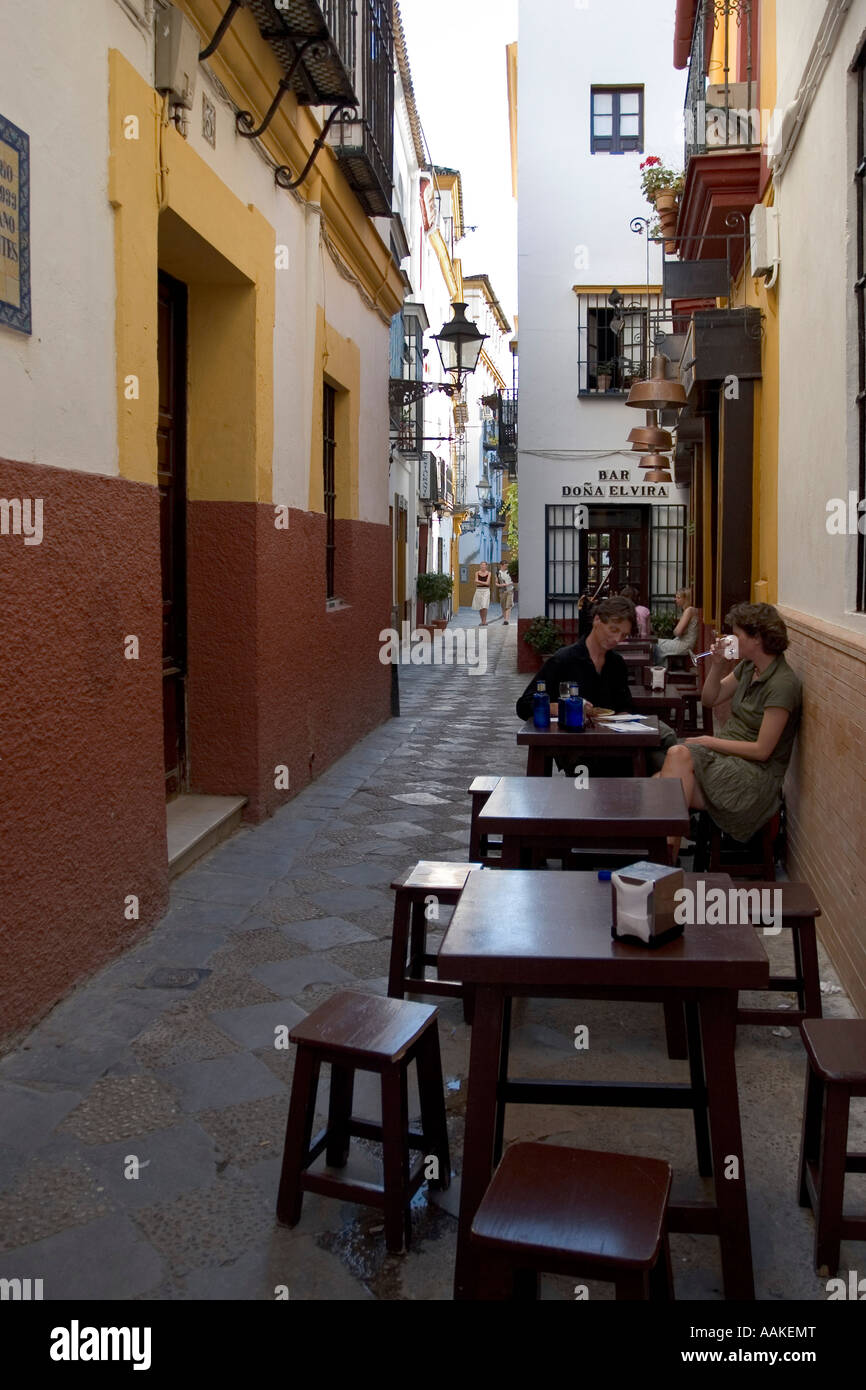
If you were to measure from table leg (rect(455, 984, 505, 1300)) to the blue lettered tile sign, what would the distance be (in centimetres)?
249

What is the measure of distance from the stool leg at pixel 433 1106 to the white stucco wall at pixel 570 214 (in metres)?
14.0

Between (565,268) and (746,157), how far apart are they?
9882 millimetres

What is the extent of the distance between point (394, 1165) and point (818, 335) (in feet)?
13.6

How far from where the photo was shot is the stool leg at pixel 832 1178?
261 cm

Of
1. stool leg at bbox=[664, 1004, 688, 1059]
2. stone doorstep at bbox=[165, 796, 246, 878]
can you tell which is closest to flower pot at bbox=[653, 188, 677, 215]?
stone doorstep at bbox=[165, 796, 246, 878]

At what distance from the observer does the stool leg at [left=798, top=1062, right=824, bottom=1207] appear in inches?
116

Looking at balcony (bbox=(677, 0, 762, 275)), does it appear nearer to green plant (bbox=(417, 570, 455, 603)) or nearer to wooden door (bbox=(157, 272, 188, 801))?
wooden door (bbox=(157, 272, 188, 801))

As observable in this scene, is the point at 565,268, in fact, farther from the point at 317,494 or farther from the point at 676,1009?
the point at 676,1009

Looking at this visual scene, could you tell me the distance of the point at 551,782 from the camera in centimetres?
463

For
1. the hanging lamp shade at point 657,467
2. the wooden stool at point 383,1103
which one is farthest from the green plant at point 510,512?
the wooden stool at point 383,1103

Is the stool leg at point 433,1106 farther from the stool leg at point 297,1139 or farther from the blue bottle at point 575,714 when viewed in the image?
the blue bottle at point 575,714

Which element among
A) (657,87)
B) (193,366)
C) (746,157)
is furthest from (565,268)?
(193,366)

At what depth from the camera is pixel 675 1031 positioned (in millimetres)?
3896
